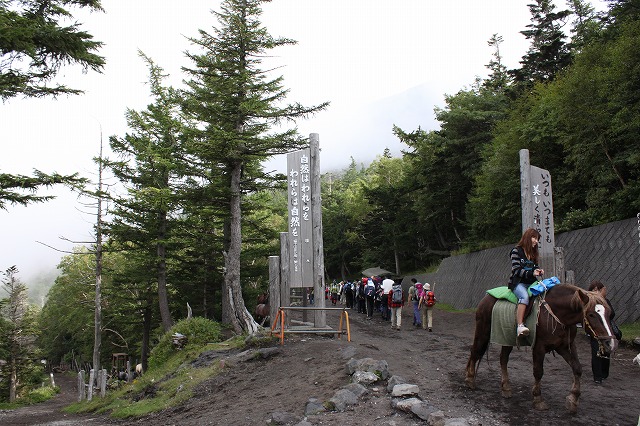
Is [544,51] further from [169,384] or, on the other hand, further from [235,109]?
[169,384]

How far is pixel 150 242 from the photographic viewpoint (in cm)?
2567

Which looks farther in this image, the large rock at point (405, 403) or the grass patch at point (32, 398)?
the grass patch at point (32, 398)

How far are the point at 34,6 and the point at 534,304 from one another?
43.0ft

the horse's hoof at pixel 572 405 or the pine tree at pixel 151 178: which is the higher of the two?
the pine tree at pixel 151 178

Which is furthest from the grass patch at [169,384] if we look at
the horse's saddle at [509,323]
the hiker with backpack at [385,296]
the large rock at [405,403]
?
the horse's saddle at [509,323]

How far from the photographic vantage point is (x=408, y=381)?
27.2 feet

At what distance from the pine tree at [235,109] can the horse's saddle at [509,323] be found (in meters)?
11.9

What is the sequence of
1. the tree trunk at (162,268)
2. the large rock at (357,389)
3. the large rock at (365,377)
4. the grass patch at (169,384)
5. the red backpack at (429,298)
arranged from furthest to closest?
1. the tree trunk at (162,268)
2. the red backpack at (429,298)
3. the grass patch at (169,384)
4. the large rock at (365,377)
5. the large rock at (357,389)

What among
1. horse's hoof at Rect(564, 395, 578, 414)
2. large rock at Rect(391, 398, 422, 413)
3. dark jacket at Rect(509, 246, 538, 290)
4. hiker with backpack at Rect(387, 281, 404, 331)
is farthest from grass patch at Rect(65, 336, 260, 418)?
horse's hoof at Rect(564, 395, 578, 414)

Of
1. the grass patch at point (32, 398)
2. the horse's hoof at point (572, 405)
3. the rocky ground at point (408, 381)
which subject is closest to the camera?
the horse's hoof at point (572, 405)

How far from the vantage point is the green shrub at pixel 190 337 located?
17.9m

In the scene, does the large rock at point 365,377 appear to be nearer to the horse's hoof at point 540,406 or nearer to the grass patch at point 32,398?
the horse's hoof at point 540,406

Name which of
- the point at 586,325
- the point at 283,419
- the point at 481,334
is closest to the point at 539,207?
the point at 481,334

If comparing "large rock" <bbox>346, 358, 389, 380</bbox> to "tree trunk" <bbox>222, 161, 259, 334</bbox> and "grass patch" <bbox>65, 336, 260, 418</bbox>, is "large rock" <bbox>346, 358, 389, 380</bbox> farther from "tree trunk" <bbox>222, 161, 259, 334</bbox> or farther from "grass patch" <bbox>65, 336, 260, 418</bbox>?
"tree trunk" <bbox>222, 161, 259, 334</bbox>
